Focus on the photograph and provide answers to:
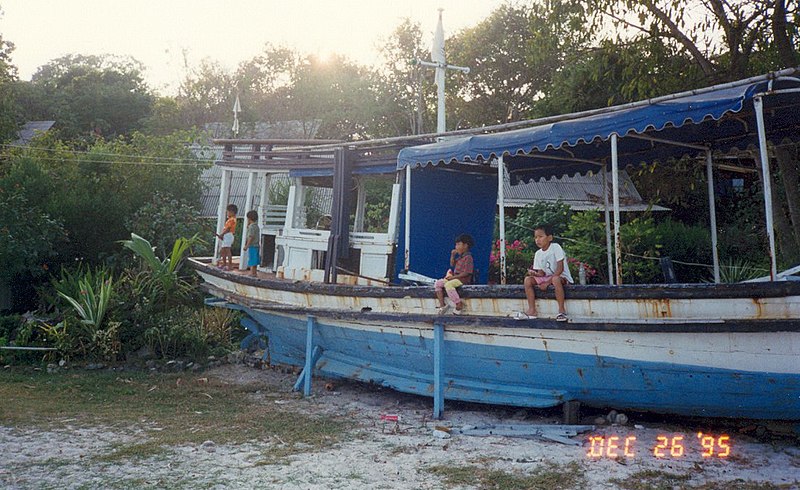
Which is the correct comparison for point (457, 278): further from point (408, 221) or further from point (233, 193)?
point (233, 193)

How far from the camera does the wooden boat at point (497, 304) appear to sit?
20.6 feet

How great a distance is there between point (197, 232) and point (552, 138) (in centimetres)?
958

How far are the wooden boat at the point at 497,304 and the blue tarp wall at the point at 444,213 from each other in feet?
0.06

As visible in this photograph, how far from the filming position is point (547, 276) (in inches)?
290

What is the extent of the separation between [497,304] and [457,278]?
25.3 inches

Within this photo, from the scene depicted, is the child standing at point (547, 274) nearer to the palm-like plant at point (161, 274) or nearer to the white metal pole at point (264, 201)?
the white metal pole at point (264, 201)

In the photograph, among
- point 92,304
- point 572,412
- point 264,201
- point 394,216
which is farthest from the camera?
point 92,304

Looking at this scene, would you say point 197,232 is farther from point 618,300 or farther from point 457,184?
point 618,300

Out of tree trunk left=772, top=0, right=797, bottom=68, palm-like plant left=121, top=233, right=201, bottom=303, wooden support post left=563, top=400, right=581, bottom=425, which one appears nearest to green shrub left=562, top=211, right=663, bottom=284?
tree trunk left=772, top=0, right=797, bottom=68

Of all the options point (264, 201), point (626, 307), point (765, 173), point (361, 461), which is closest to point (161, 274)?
point (264, 201)

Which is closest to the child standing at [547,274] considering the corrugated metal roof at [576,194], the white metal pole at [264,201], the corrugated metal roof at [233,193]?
the white metal pole at [264,201]

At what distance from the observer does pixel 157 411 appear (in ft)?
28.0

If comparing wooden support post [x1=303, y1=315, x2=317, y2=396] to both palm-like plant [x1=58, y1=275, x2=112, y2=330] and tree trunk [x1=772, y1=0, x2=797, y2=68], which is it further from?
tree trunk [x1=772, y1=0, x2=797, y2=68]

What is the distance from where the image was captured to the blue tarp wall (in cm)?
905
